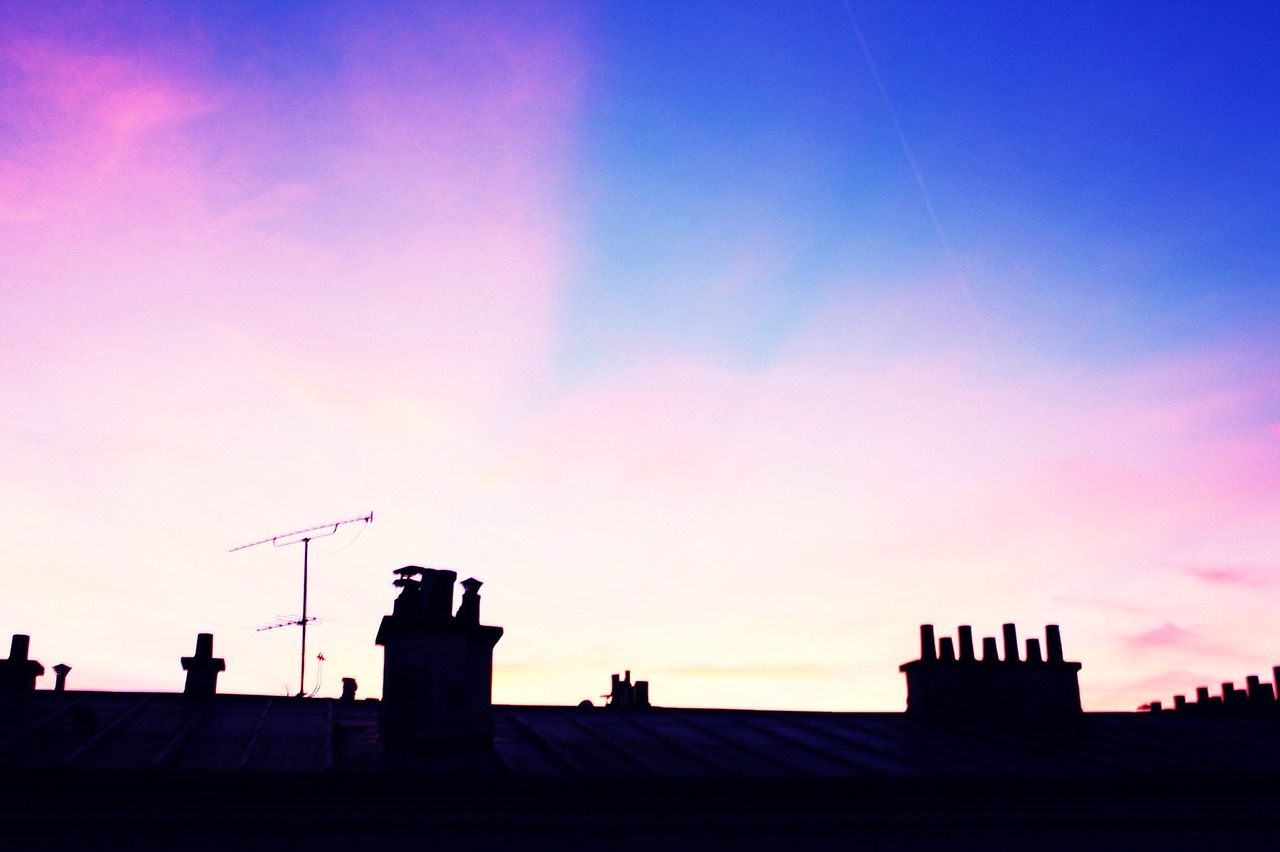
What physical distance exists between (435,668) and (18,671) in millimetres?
7788

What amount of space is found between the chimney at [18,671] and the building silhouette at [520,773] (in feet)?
0.12

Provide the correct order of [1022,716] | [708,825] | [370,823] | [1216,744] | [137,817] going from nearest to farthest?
1. [137,817]
2. [370,823]
3. [708,825]
4. [1216,744]
5. [1022,716]

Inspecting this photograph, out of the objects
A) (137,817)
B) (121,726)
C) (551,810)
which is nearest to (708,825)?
(551,810)

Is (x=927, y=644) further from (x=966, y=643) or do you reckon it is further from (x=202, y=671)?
(x=202, y=671)

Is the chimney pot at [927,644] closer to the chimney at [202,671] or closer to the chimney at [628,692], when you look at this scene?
the chimney at [628,692]

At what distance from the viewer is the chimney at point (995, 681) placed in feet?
88.0

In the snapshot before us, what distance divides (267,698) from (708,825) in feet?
32.1

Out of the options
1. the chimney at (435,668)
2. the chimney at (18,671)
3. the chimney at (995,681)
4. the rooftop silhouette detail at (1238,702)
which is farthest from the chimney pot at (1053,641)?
the chimney at (18,671)

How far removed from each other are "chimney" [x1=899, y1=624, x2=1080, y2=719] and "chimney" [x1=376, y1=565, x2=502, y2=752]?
1252 centimetres

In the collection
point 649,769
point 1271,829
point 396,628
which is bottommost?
point 1271,829

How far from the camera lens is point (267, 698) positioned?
21953 millimetres

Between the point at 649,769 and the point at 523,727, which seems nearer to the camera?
the point at 649,769

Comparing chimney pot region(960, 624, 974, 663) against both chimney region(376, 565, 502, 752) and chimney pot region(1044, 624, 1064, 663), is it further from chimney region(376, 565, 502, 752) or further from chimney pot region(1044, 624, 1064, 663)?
chimney region(376, 565, 502, 752)

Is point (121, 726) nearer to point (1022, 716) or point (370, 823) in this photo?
point (370, 823)
